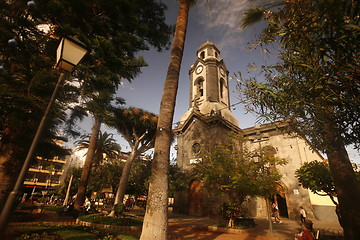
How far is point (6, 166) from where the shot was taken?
16.5 ft

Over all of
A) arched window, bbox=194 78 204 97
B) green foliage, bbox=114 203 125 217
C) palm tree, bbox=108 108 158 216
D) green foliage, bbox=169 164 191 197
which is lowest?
green foliage, bbox=114 203 125 217

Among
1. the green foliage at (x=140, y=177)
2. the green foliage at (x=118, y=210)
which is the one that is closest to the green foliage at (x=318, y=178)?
the green foliage at (x=118, y=210)

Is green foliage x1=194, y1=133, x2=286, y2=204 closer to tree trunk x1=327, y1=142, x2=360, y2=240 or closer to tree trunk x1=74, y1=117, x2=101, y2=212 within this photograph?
tree trunk x1=327, y1=142, x2=360, y2=240

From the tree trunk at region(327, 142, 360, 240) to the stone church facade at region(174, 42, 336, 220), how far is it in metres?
10.8

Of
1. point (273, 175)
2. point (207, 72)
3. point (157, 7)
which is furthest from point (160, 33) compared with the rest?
point (207, 72)

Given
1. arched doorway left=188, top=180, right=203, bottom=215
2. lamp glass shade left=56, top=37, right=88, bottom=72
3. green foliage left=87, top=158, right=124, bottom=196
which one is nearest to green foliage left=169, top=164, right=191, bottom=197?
arched doorway left=188, top=180, right=203, bottom=215

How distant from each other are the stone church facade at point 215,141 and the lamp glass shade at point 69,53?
14850 millimetres

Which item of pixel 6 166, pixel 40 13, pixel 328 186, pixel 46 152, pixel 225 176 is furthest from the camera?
pixel 225 176

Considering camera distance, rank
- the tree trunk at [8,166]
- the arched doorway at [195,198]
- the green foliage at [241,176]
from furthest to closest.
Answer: the arched doorway at [195,198], the green foliage at [241,176], the tree trunk at [8,166]

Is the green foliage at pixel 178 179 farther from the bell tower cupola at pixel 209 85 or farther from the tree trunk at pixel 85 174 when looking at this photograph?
the tree trunk at pixel 85 174

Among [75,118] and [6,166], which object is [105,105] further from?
[75,118]

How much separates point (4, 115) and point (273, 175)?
47.7ft

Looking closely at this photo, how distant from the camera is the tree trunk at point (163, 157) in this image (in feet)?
16.3

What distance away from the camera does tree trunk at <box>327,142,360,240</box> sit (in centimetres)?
609
